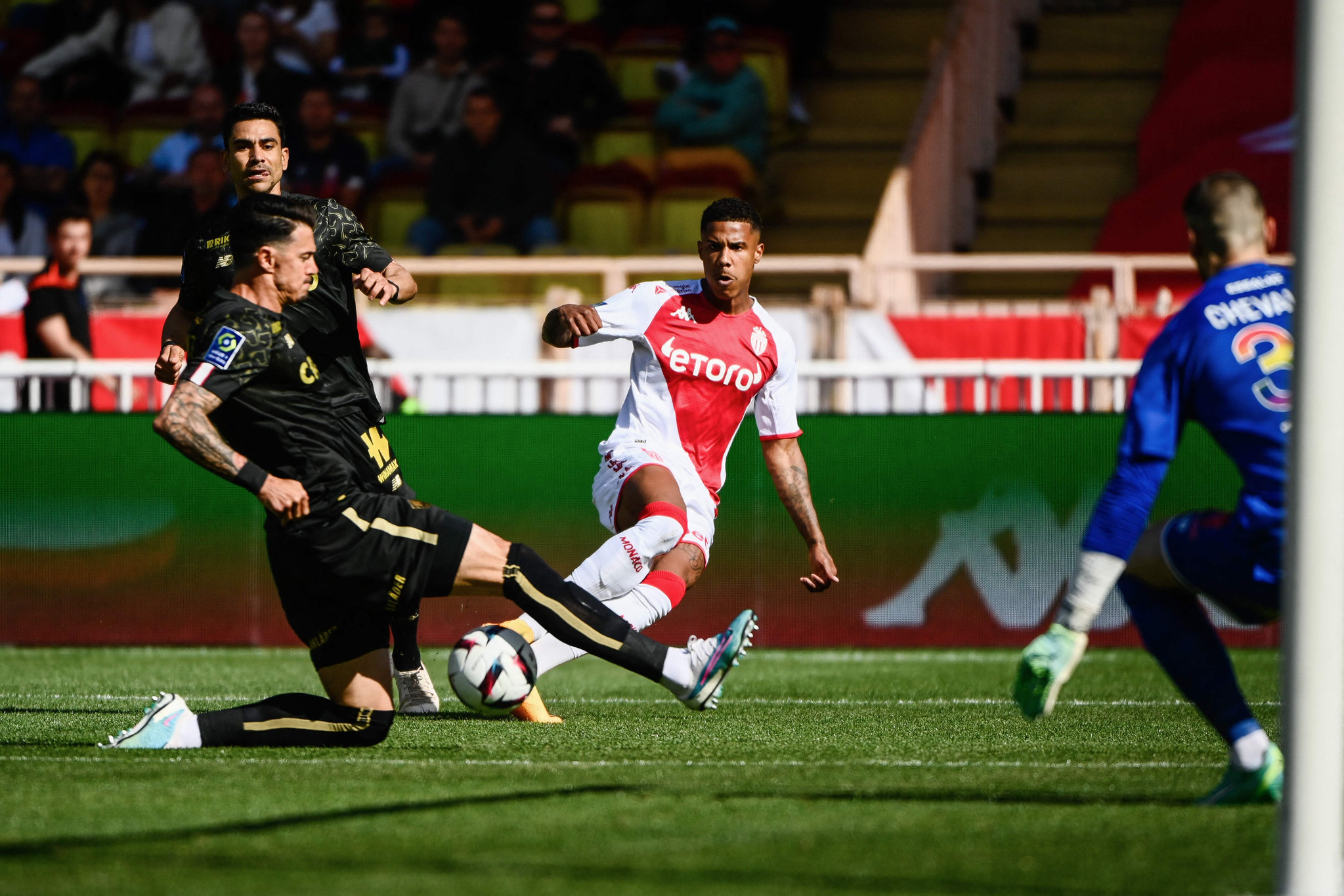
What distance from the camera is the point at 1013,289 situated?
56.3ft

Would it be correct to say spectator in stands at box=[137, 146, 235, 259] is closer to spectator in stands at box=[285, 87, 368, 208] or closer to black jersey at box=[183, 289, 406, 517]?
spectator in stands at box=[285, 87, 368, 208]

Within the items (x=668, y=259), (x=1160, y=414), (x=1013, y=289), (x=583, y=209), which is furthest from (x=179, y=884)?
(x=1013, y=289)

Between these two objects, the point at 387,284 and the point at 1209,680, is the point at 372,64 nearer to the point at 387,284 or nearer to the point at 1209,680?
the point at 387,284

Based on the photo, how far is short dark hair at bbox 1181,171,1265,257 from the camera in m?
5.05

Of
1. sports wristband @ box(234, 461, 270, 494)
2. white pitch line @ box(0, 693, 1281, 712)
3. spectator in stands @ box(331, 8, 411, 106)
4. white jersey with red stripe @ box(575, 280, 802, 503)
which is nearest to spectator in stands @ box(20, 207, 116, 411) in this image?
white pitch line @ box(0, 693, 1281, 712)

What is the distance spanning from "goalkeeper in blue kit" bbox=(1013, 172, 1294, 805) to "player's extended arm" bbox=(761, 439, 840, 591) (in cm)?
242

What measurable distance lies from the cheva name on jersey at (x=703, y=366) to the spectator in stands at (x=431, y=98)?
10.3 metres

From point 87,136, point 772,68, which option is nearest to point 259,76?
point 87,136

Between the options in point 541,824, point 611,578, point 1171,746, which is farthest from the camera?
point 611,578

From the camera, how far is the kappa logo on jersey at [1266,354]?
493cm

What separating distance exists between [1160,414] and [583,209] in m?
11.8

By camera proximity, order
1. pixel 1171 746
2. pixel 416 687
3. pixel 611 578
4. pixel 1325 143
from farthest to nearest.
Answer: pixel 416 687
pixel 611 578
pixel 1171 746
pixel 1325 143

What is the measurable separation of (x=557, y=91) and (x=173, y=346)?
1078 cm

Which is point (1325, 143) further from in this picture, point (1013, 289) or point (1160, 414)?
point (1013, 289)
